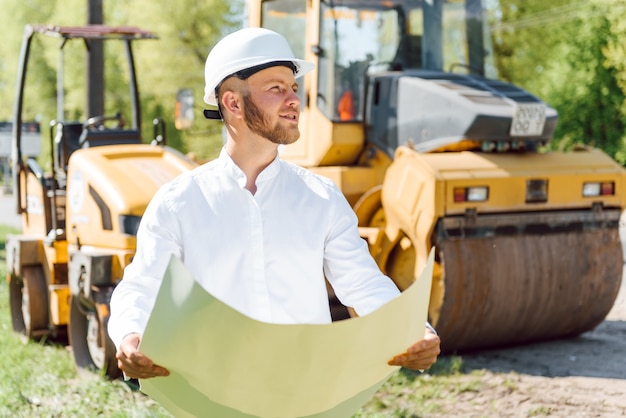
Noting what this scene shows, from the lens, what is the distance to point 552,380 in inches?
257

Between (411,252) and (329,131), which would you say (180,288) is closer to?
(411,252)

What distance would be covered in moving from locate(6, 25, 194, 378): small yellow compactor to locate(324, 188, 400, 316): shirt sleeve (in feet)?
12.7

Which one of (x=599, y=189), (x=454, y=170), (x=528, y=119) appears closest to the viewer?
(x=454, y=170)

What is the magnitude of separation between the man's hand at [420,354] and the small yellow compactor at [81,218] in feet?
13.4

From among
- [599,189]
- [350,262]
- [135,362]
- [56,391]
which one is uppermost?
[350,262]

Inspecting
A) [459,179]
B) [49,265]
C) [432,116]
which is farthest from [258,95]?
[49,265]

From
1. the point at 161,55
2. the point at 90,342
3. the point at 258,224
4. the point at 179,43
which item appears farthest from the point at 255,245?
the point at 179,43

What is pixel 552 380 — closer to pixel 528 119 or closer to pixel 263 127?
pixel 528 119

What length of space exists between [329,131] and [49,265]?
7.33 ft

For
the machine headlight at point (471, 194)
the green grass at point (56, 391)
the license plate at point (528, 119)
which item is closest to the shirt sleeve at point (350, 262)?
the green grass at point (56, 391)

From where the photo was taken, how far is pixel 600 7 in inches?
1185

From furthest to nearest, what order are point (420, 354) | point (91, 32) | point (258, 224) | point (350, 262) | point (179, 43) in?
point (179, 43) < point (91, 32) < point (350, 262) < point (258, 224) < point (420, 354)

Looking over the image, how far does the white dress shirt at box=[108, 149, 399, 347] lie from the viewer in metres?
2.58

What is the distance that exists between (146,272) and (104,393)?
12.5 feet
